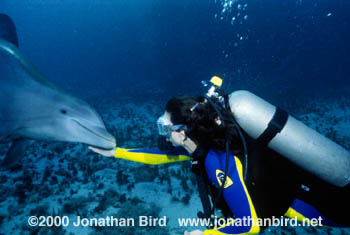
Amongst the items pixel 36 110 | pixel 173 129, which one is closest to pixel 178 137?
pixel 173 129

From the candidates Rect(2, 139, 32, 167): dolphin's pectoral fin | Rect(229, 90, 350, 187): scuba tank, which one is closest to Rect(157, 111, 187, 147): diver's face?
Rect(229, 90, 350, 187): scuba tank

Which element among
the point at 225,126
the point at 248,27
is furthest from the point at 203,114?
the point at 248,27

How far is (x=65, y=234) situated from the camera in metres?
4.16

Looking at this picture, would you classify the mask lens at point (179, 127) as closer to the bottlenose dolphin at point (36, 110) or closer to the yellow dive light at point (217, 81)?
the yellow dive light at point (217, 81)

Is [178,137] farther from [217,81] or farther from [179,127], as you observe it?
[217,81]

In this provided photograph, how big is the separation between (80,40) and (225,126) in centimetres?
18396

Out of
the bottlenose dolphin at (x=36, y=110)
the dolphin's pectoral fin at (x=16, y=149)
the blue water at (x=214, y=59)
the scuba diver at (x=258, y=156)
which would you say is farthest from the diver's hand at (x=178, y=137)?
the blue water at (x=214, y=59)

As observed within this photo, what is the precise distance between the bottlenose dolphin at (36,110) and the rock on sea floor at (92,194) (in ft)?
12.0

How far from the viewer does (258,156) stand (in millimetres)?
2266

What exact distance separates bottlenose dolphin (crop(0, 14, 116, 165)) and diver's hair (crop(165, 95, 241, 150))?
1.04m

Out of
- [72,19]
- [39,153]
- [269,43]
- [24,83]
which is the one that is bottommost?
[72,19]

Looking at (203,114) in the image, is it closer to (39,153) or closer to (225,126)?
(225,126)

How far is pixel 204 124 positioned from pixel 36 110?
169 cm

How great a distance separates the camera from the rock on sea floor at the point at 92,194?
4.48 metres
